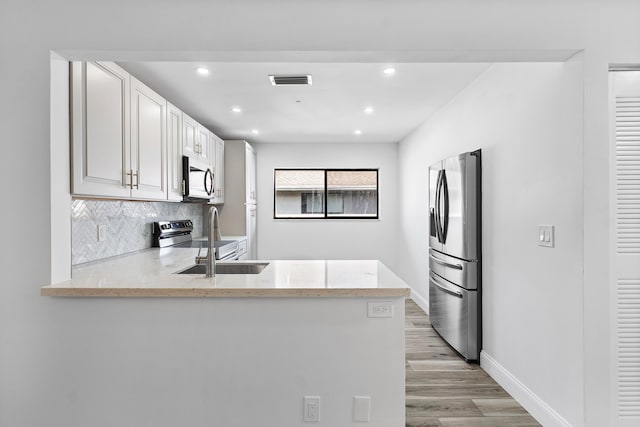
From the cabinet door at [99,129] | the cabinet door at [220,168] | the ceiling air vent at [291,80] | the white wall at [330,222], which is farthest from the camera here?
the white wall at [330,222]

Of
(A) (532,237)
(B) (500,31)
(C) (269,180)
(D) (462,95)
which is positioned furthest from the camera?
(C) (269,180)

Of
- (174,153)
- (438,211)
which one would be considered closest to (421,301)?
(438,211)

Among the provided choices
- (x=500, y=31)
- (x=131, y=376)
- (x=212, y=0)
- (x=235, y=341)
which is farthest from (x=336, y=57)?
(x=131, y=376)

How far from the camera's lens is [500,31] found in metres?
1.78

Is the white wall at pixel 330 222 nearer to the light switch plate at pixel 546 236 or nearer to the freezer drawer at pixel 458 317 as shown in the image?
the freezer drawer at pixel 458 317

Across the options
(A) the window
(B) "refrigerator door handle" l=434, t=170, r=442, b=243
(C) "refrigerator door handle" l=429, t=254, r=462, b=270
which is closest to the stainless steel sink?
(C) "refrigerator door handle" l=429, t=254, r=462, b=270

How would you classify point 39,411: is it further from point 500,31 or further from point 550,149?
point 550,149

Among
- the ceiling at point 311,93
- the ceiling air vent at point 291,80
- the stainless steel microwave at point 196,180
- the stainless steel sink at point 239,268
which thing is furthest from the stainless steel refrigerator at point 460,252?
the stainless steel microwave at point 196,180

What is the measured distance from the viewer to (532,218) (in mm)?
2342

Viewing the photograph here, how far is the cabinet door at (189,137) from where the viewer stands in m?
3.51

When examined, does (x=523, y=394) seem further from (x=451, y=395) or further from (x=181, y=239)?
(x=181, y=239)

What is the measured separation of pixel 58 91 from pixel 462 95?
3.17 meters

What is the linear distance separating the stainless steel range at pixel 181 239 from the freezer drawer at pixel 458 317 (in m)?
2.22

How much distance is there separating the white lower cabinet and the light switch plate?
2.66m
